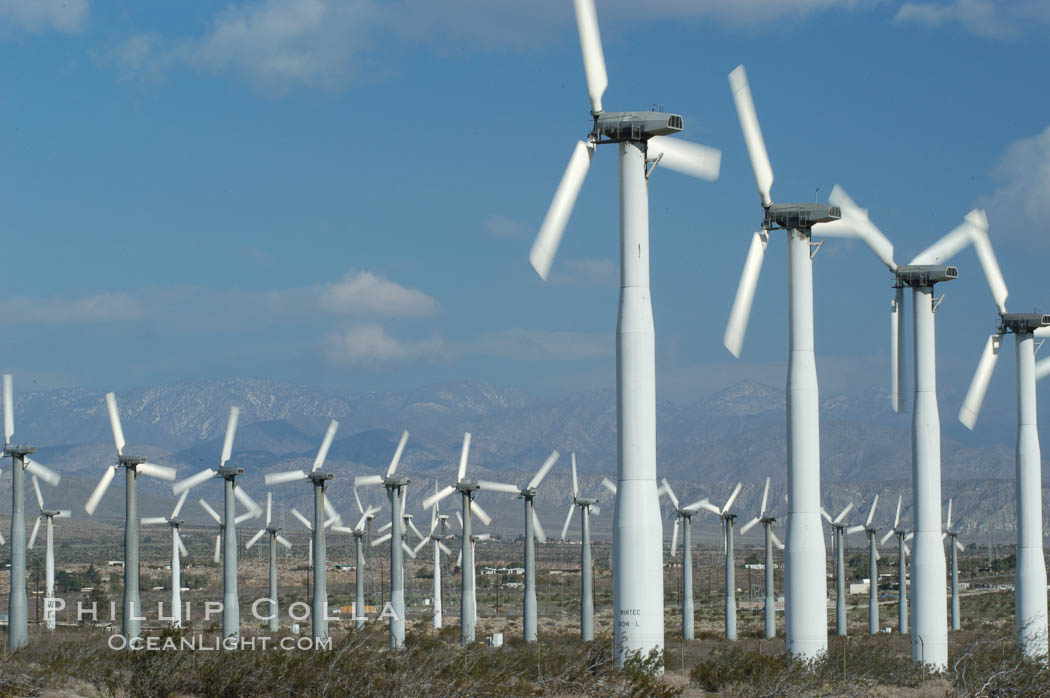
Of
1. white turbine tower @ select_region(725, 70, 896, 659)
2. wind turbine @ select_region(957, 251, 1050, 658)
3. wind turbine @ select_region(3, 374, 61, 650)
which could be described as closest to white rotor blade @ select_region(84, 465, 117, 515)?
wind turbine @ select_region(3, 374, 61, 650)

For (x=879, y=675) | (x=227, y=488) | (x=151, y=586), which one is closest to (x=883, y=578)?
(x=151, y=586)

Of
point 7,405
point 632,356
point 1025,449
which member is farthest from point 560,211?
point 7,405

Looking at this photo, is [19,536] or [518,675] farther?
[19,536]

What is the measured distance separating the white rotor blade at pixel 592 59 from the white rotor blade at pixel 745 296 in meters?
7.24

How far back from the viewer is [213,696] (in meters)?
32.1

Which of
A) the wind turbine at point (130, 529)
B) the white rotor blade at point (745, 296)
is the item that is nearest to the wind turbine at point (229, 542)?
the wind turbine at point (130, 529)

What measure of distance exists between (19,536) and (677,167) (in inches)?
1315

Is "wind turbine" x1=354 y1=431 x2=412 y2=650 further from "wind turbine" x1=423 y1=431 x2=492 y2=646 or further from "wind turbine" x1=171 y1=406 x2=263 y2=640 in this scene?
"wind turbine" x1=171 y1=406 x2=263 y2=640

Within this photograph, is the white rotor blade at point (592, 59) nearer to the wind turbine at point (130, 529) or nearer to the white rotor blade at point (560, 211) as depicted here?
the white rotor blade at point (560, 211)

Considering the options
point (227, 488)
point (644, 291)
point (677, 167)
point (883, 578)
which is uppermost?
point (677, 167)

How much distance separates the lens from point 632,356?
1359 inches

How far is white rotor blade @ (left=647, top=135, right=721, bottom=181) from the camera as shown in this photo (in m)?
36.5

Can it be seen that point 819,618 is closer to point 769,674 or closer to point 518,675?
point 769,674

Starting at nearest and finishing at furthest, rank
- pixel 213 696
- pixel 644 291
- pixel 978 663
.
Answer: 1. pixel 213 696
2. pixel 644 291
3. pixel 978 663
